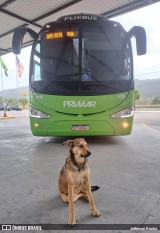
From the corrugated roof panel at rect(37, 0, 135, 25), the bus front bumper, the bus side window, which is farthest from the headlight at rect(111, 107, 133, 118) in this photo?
the corrugated roof panel at rect(37, 0, 135, 25)

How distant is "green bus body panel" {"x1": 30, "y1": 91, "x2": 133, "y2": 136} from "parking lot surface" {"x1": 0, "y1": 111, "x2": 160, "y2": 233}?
25.7 inches

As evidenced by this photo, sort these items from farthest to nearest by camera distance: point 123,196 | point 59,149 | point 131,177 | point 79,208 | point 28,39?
point 28,39 → point 59,149 → point 131,177 → point 123,196 → point 79,208

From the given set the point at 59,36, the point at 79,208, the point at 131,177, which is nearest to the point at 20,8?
the point at 59,36

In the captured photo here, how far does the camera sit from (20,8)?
10.2 metres

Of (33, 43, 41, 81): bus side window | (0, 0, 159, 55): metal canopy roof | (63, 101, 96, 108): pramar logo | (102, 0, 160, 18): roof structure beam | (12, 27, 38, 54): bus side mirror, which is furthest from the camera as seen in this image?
(0, 0, 159, 55): metal canopy roof

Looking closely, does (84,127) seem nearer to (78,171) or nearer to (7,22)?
(78,171)

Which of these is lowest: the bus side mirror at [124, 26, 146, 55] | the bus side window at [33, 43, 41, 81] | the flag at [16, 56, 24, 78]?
the bus side window at [33, 43, 41, 81]

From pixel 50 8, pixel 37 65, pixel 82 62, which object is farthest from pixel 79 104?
pixel 50 8

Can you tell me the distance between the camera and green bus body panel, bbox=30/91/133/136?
6.69 metres

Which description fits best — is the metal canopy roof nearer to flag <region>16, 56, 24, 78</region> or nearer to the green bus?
the green bus

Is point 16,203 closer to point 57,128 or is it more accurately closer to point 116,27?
point 57,128

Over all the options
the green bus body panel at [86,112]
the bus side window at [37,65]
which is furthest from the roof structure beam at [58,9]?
the green bus body panel at [86,112]

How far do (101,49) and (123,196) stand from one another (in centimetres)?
457

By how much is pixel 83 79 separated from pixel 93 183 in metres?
3.50
